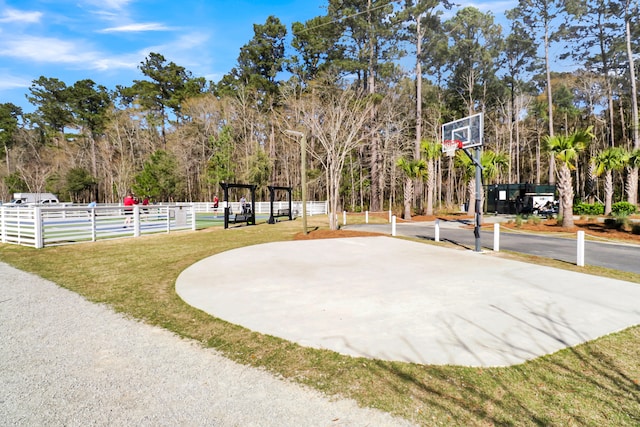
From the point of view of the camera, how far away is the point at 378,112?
31.1 metres

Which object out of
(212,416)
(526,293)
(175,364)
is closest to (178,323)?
(175,364)

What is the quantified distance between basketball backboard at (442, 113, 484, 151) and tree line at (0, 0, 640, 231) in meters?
10.5

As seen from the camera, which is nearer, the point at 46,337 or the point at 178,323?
the point at 46,337

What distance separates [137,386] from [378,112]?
31.4 metres

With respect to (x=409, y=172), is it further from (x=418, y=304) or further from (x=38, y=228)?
(x=38, y=228)

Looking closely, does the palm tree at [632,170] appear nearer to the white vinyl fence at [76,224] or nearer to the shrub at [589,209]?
the shrub at [589,209]

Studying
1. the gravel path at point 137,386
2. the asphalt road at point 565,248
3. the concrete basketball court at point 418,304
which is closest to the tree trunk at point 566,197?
the asphalt road at point 565,248

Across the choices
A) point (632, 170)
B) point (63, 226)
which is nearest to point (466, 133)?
point (63, 226)

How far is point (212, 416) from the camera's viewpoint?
2324mm

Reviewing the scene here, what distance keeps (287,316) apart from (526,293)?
3929mm

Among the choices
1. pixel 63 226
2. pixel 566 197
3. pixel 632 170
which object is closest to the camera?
pixel 63 226

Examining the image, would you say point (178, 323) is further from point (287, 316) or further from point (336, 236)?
point (336, 236)

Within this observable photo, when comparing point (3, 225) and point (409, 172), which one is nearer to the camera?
point (3, 225)

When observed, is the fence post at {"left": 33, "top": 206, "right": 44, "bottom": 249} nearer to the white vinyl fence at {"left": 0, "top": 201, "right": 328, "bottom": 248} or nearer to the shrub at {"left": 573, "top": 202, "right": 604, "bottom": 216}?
the white vinyl fence at {"left": 0, "top": 201, "right": 328, "bottom": 248}
